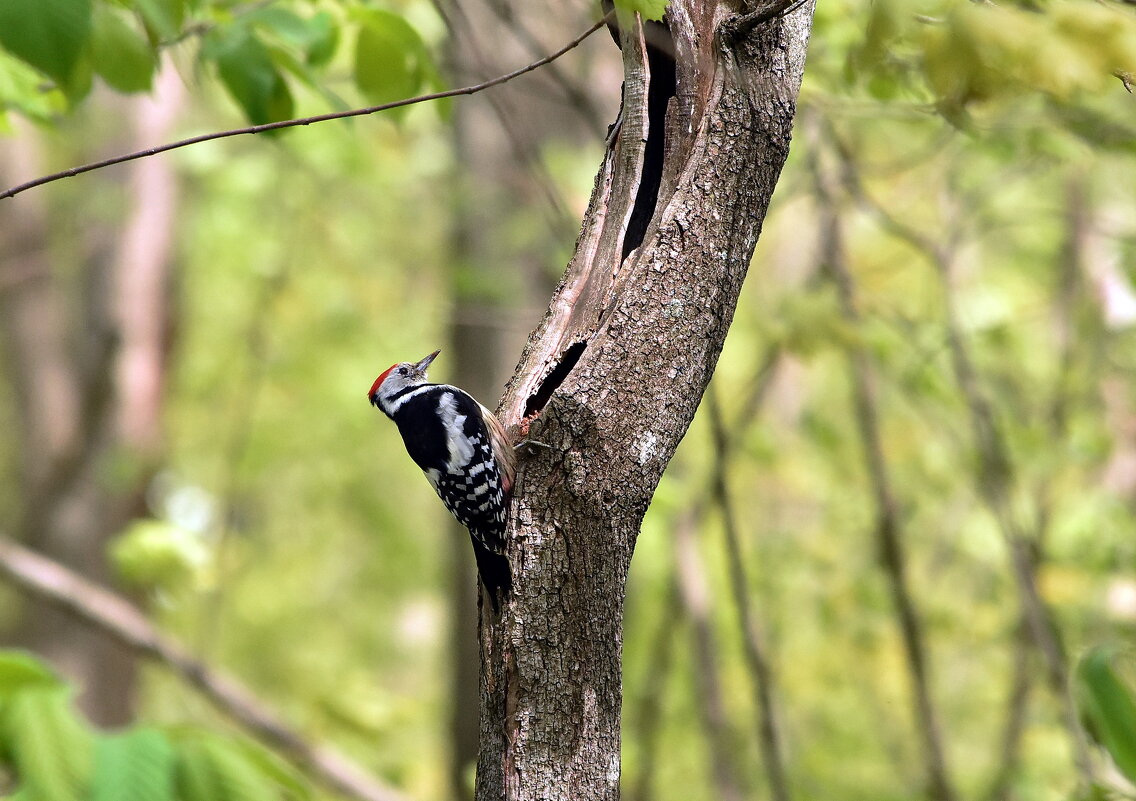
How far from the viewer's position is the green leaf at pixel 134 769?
1534 millimetres

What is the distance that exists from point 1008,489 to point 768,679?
1773 mm

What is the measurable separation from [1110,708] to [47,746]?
2.08 metres

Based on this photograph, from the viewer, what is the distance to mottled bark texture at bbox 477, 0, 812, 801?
2.01 metres

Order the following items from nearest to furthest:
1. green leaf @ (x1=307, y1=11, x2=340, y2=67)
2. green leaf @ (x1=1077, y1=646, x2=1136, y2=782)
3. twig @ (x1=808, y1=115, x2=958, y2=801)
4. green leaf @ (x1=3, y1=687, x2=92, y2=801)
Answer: green leaf @ (x1=3, y1=687, x2=92, y2=801) → green leaf @ (x1=1077, y1=646, x2=1136, y2=782) → green leaf @ (x1=307, y1=11, x2=340, y2=67) → twig @ (x1=808, y1=115, x2=958, y2=801)

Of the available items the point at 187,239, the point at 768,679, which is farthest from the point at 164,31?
the point at 187,239

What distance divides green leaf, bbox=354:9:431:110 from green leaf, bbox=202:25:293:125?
0.29 meters

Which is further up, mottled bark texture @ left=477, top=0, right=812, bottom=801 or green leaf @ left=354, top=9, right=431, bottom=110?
green leaf @ left=354, top=9, right=431, bottom=110

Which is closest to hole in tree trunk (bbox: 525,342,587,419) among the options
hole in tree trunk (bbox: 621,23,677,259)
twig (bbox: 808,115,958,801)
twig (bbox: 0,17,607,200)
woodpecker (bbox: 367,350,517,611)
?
woodpecker (bbox: 367,350,517,611)

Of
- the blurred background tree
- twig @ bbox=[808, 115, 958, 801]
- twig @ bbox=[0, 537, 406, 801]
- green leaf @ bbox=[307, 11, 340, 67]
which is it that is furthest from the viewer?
twig @ bbox=[0, 537, 406, 801]

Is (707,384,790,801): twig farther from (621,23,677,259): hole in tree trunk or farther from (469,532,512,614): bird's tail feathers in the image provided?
(469,532,512,614): bird's tail feathers

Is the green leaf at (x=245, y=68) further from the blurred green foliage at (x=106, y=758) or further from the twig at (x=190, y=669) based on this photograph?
the twig at (x=190, y=669)

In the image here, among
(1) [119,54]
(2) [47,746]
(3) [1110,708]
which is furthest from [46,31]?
(3) [1110,708]

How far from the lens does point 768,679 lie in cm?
467

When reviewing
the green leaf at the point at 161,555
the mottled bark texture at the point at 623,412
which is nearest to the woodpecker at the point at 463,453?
the mottled bark texture at the point at 623,412
